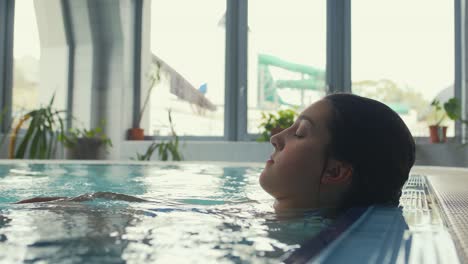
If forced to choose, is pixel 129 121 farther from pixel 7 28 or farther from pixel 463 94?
pixel 463 94

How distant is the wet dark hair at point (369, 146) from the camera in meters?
1.33

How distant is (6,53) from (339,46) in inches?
151

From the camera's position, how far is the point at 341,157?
1374 mm

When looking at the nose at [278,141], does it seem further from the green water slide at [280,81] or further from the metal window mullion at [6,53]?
the metal window mullion at [6,53]

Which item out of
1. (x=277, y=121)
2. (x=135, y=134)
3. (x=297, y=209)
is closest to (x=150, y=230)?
(x=297, y=209)

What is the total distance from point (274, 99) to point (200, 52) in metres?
1.06

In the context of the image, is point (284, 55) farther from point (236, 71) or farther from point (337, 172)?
point (337, 172)

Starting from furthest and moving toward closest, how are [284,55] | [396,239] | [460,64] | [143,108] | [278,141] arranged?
[143,108]
[284,55]
[460,64]
[278,141]
[396,239]

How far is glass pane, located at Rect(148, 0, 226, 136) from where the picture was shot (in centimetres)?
607

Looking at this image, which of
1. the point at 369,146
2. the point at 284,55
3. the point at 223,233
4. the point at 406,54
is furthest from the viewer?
the point at 284,55

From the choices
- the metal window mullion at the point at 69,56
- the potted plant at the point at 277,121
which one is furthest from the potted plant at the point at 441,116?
the metal window mullion at the point at 69,56

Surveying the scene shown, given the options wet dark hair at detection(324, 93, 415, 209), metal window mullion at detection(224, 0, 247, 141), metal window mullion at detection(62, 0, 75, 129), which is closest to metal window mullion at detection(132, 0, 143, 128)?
metal window mullion at detection(62, 0, 75, 129)

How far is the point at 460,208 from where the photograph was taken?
4.76 ft

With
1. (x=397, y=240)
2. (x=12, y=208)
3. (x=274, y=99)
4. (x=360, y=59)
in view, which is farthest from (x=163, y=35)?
(x=397, y=240)
